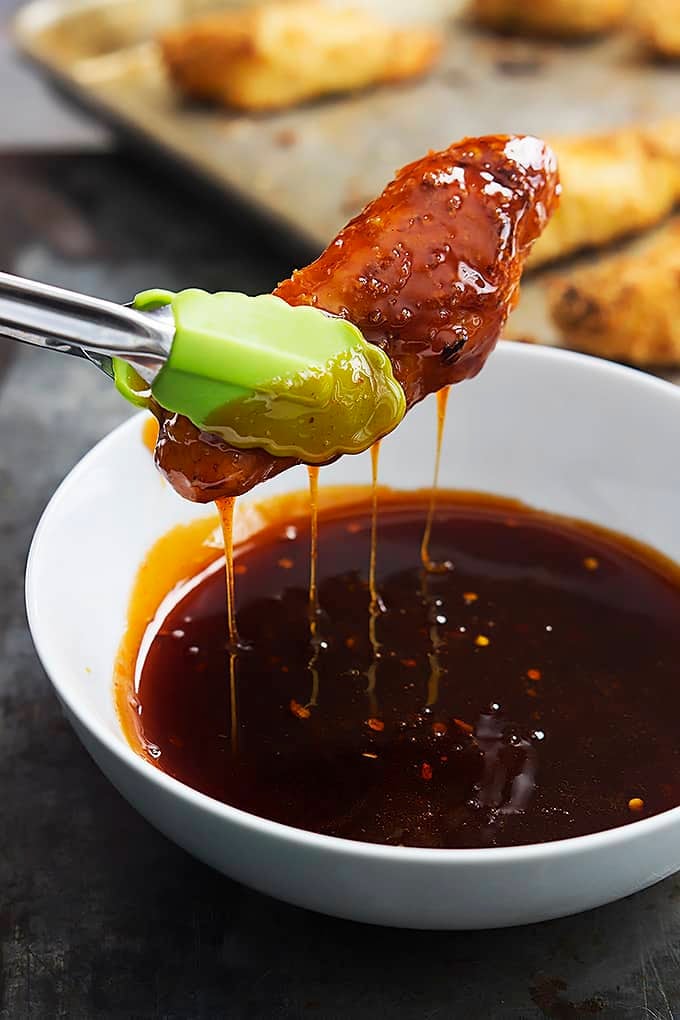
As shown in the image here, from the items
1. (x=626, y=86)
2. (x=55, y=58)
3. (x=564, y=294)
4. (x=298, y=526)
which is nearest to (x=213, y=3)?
(x=55, y=58)

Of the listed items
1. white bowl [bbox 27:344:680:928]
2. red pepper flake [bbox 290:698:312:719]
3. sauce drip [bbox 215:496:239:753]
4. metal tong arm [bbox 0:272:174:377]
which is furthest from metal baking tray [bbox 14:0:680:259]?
metal tong arm [bbox 0:272:174:377]

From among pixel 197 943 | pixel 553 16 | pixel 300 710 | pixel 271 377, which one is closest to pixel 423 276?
pixel 271 377

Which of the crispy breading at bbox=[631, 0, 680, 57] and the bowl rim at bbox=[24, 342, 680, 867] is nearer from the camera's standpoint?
the bowl rim at bbox=[24, 342, 680, 867]

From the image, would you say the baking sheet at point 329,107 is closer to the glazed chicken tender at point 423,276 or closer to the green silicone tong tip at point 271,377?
the glazed chicken tender at point 423,276

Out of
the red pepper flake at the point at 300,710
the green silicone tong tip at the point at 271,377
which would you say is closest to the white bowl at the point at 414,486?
the red pepper flake at the point at 300,710

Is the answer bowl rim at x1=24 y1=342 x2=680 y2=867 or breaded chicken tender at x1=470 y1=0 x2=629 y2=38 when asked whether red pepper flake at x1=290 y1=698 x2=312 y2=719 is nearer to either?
bowl rim at x1=24 y1=342 x2=680 y2=867

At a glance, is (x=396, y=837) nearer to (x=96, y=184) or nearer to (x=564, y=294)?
(x=564, y=294)
